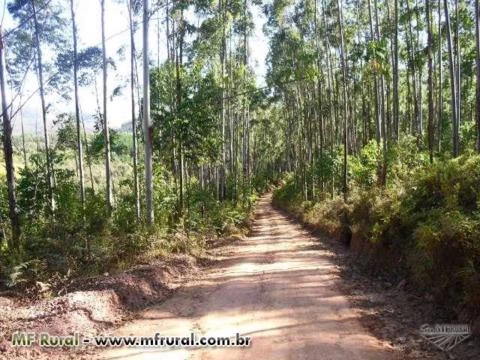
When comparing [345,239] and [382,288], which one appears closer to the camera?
[382,288]

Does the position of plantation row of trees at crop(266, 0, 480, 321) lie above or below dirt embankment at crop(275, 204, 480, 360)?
above

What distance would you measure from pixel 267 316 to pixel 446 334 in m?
2.49

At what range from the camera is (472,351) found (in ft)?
17.7

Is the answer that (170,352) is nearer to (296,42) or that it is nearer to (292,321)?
(292,321)

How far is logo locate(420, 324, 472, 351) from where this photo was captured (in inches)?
224

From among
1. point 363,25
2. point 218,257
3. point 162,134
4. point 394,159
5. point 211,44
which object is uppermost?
point 363,25

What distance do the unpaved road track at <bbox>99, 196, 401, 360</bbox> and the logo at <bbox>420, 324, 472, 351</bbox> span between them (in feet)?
2.25

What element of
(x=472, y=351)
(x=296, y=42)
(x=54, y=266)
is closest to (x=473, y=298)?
(x=472, y=351)

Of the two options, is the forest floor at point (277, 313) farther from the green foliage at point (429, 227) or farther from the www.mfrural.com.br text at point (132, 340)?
the green foliage at point (429, 227)

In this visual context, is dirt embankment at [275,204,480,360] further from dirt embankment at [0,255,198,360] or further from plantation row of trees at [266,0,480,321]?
dirt embankment at [0,255,198,360]

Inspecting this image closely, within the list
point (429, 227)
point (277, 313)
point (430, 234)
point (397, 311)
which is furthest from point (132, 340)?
point (429, 227)

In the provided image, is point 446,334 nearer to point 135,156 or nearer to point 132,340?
point 132,340

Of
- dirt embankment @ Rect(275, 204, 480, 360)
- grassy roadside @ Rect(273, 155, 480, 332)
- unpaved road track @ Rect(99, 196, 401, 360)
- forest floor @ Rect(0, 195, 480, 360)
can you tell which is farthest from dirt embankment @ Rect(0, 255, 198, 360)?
grassy roadside @ Rect(273, 155, 480, 332)

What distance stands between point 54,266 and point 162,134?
21.3 feet
